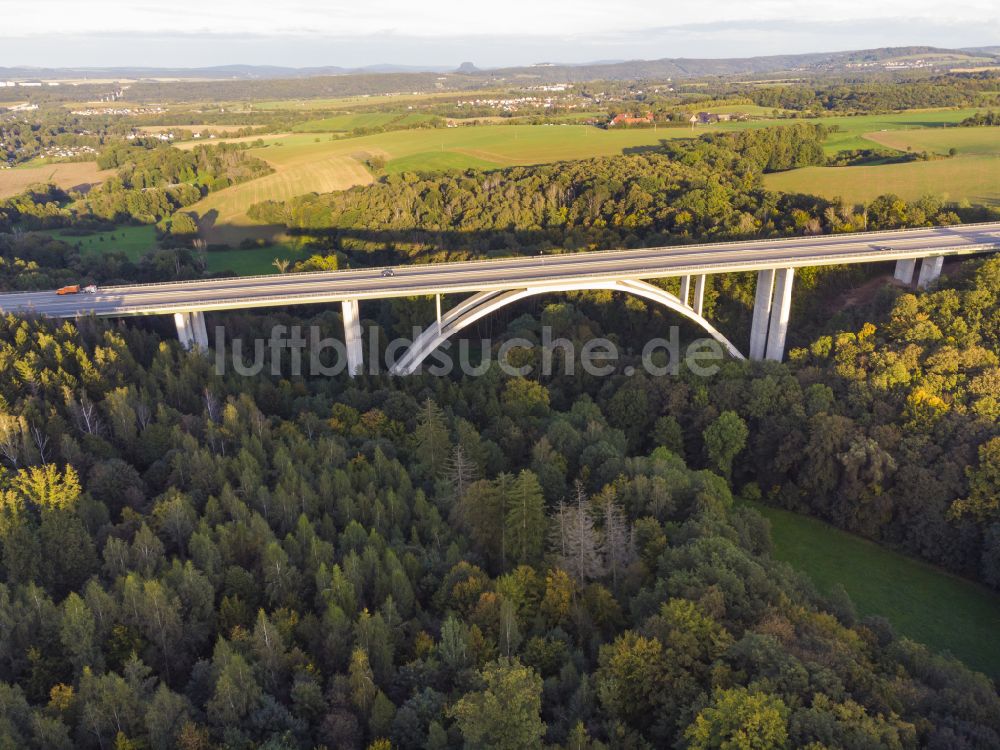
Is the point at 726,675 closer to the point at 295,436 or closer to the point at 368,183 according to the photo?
the point at 295,436

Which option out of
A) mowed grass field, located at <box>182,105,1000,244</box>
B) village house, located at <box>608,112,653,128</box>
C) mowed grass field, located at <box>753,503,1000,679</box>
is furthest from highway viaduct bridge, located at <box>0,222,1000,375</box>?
village house, located at <box>608,112,653,128</box>

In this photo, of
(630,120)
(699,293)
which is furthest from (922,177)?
(630,120)

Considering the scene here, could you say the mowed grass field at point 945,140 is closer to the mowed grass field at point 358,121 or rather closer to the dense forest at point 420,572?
the dense forest at point 420,572

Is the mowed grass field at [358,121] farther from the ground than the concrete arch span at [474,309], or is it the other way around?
the mowed grass field at [358,121]

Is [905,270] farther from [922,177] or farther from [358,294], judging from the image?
[358,294]

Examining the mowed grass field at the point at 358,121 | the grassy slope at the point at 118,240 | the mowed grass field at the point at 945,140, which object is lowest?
the grassy slope at the point at 118,240

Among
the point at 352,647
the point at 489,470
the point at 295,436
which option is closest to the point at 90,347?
the point at 295,436

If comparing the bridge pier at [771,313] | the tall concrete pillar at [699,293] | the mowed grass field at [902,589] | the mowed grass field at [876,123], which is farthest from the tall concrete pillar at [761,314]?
the mowed grass field at [876,123]
